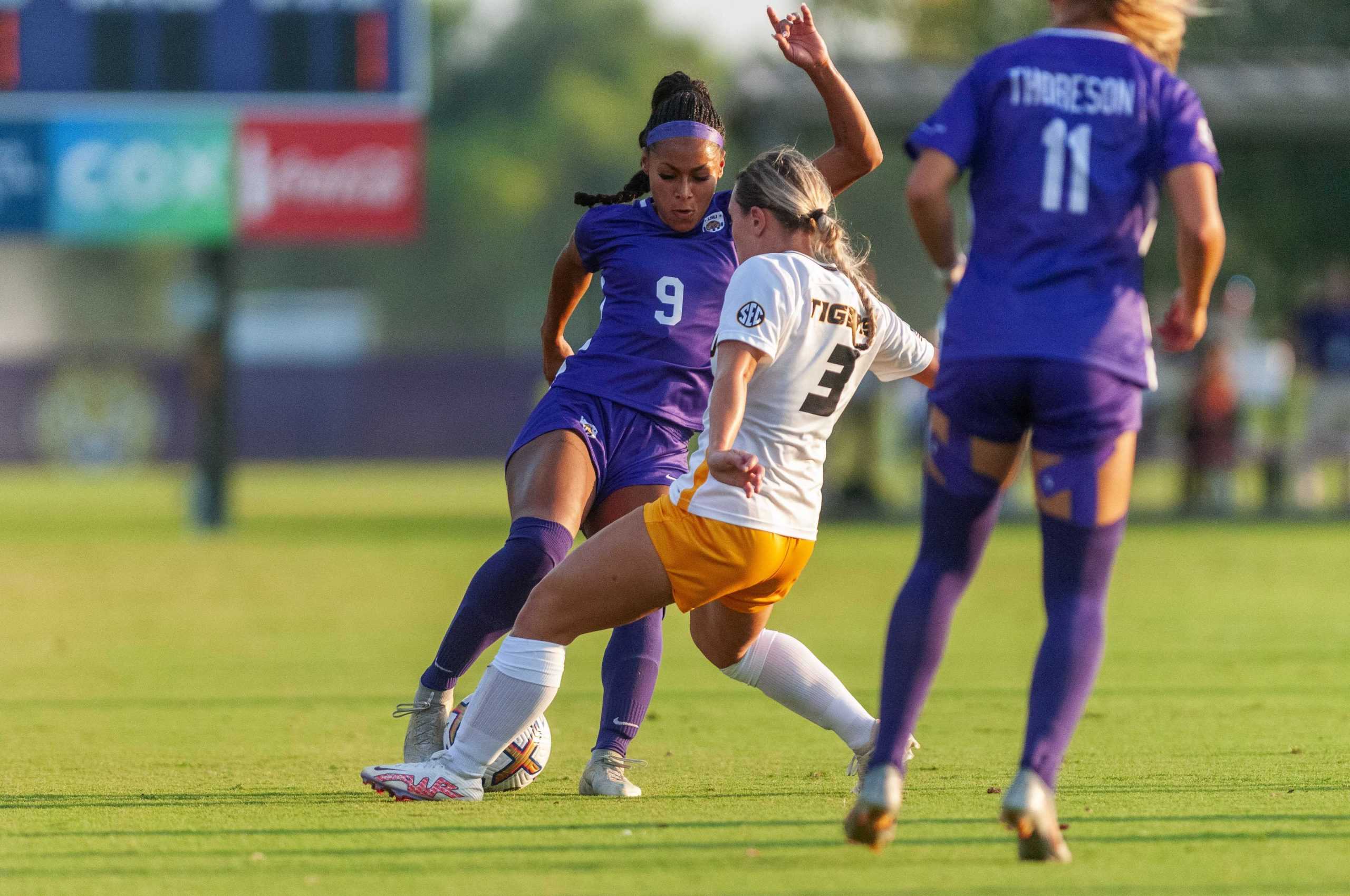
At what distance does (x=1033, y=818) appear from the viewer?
12.4 feet

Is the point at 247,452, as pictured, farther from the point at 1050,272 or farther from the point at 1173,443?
the point at 1050,272

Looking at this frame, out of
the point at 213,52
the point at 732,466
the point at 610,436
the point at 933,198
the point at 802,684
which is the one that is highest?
the point at 213,52

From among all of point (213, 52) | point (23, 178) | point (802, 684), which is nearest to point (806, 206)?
point (802, 684)

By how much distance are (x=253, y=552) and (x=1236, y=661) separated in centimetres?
902

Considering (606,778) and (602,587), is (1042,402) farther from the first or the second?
(606,778)

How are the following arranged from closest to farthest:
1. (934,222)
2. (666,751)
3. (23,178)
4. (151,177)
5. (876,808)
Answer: (876,808) < (934,222) < (666,751) < (23,178) < (151,177)

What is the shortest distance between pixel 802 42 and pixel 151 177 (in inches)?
599

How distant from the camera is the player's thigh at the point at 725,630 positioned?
472 centimetres

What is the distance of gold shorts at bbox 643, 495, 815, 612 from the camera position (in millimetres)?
4309

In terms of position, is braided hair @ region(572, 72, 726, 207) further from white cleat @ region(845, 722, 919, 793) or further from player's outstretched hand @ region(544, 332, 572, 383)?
white cleat @ region(845, 722, 919, 793)

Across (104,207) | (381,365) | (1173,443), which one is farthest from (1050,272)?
(381,365)

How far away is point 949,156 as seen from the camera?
389 cm

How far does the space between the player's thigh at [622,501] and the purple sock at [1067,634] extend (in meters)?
1.45

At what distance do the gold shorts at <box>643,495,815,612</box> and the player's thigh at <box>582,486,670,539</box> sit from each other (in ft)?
2.30
